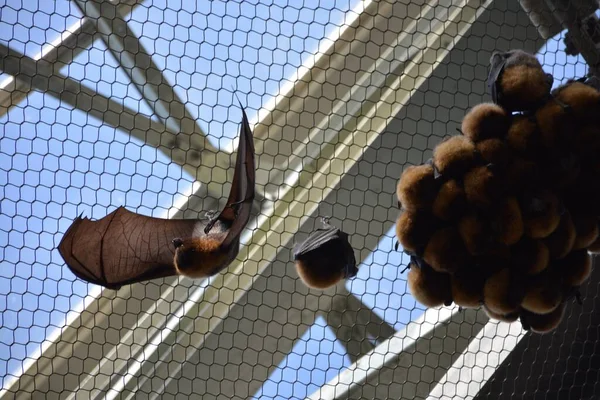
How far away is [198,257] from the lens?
0.90 meters

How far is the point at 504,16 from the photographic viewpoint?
1396 mm

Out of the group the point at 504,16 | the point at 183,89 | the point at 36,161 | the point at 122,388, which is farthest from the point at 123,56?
the point at 504,16

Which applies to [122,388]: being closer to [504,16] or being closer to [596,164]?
[596,164]

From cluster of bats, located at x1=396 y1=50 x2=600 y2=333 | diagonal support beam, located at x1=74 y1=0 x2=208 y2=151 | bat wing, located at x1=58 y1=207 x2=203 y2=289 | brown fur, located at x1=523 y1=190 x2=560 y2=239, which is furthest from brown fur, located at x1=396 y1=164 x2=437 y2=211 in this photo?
diagonal support beam, located at x1=74 y1=0 x2=208 y2=151

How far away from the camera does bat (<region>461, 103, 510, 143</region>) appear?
0.78 meters

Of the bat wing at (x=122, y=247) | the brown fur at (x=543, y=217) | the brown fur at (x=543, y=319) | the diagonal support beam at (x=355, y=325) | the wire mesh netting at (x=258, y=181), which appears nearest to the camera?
the brown fur at (x=543, y=217)

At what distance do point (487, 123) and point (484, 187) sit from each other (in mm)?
85

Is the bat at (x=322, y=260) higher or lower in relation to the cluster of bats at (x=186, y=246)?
lower

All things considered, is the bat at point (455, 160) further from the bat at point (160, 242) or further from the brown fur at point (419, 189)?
the bat at point (160, 242)

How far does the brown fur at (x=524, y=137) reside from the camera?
2.52ft

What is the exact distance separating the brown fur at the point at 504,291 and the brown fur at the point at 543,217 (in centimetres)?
6

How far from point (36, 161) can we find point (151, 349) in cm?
43

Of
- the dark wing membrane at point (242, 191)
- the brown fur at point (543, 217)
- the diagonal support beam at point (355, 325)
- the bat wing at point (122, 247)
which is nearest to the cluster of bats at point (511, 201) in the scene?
the brown fur at point (543, 217)

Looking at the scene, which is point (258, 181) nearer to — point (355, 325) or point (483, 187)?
point (355, 325)
